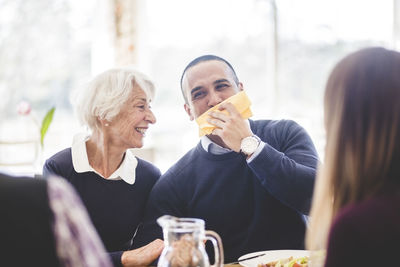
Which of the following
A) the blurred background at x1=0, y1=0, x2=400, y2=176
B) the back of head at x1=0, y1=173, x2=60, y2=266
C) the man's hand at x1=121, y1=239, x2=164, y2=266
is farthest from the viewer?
the blurred background at x1=0, y1=0, x2=400, y2=176

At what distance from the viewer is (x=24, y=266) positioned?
2.47ft

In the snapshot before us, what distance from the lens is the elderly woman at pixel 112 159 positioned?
2008mm

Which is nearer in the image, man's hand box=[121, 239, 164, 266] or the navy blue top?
the navy blue top

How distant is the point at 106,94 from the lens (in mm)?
2125

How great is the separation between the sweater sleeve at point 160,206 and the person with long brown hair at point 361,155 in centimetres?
101

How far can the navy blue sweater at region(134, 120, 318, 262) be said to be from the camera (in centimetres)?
190

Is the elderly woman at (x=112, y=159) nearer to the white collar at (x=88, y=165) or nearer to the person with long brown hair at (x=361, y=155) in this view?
the white collar at (x=88, y=165)

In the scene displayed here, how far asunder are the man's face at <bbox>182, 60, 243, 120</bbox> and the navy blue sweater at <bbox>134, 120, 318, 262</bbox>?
21cm

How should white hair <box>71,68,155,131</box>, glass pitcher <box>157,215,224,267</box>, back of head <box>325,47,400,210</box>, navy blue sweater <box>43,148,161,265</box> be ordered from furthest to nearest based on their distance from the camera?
white hair <box>71,68,155,131</box>
navy blue sweater <box>43,148,161,265</box>
glass pitcher <box>157,215,224,267</box>
back of head <box>325,47,400,210</box>

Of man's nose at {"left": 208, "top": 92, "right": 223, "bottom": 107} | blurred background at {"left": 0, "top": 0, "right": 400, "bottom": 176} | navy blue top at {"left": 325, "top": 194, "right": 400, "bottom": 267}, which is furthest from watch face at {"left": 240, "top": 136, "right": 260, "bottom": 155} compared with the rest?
blurred background at {"left": 0, "top": 0, "right": 400, "bottom": 176}

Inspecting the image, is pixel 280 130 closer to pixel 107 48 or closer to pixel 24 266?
pixel 24 266

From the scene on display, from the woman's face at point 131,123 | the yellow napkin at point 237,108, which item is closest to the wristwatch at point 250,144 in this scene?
the yellow napkin at point 237,108

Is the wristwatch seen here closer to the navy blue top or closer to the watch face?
the watch face

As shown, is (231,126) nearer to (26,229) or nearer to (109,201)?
(109,201)
